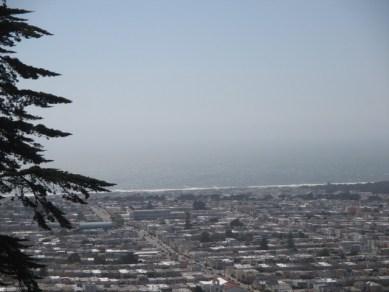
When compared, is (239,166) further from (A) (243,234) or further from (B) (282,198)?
(A) (243,234)

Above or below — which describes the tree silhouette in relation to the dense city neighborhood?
above

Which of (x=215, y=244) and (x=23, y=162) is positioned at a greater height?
(x=23, y=162)

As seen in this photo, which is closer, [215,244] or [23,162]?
[23,162]

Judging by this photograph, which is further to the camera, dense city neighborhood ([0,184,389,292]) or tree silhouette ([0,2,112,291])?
dense city neighborhood ([0,184,389,292])

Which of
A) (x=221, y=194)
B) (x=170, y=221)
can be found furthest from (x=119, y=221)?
(x=221, y=194)
